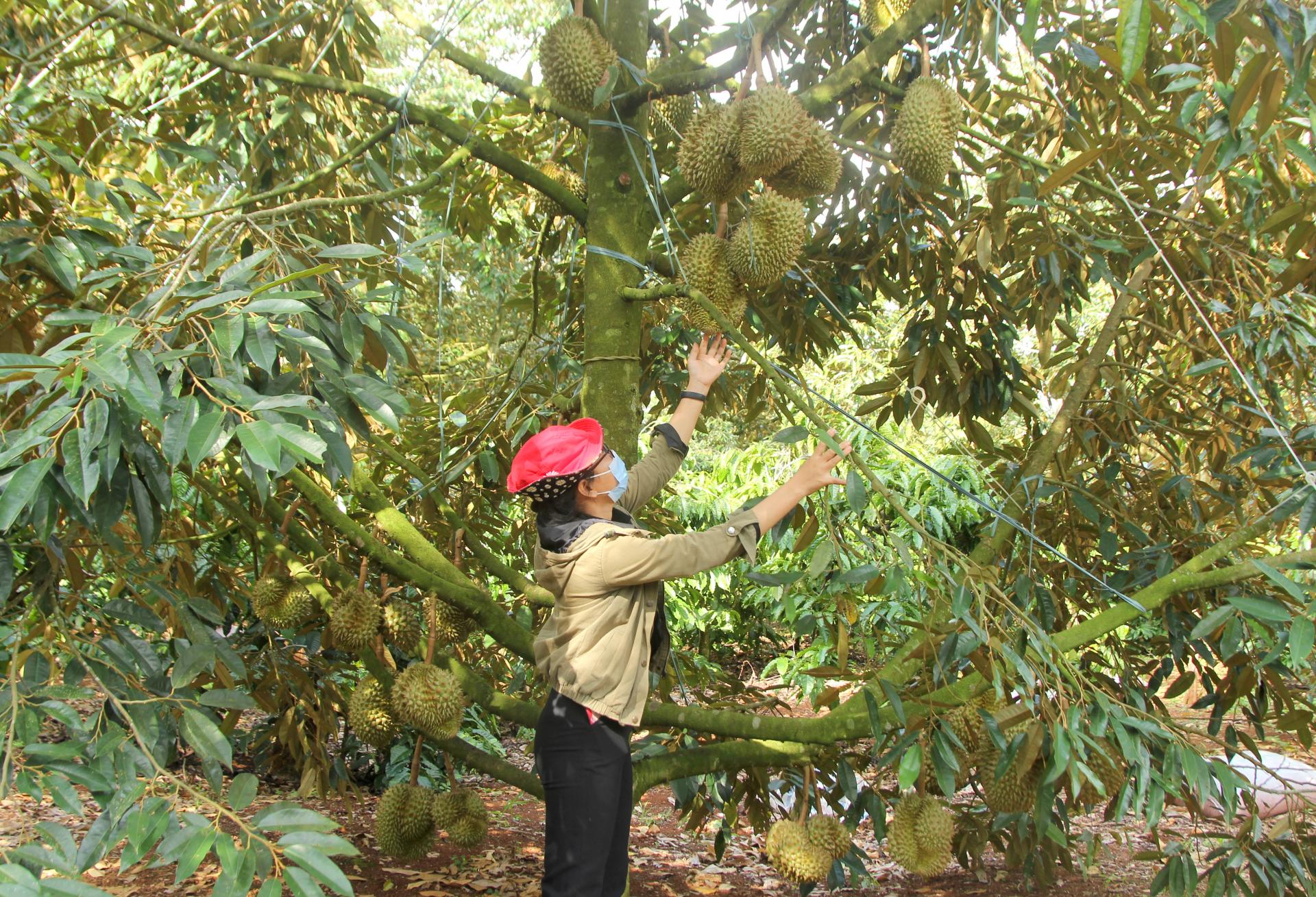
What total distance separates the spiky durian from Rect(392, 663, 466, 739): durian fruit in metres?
1.35

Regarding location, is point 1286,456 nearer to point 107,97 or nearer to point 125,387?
point 125,387

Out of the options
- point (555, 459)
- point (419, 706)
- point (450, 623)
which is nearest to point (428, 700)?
point (419, 706)

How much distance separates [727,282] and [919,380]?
1021 mm

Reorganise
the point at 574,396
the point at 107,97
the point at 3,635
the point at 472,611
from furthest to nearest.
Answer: the point at 574,396, the point at 472,611, the point at 107,97, the point at 3,635

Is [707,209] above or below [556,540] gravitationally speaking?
above

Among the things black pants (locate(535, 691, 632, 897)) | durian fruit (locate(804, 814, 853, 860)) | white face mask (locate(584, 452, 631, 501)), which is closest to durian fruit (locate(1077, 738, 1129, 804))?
durian fruit (locate(804, 814, 853, 860))

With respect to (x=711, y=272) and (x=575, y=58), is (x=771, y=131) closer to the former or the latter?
(x=711, y=272)

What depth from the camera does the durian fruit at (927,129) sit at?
2039mm

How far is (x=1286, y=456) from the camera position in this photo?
2076 millimetres

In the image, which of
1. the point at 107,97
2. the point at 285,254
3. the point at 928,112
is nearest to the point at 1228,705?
the point at 928,112

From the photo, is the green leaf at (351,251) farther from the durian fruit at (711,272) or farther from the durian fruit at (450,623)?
the durian fruit at (450,623)

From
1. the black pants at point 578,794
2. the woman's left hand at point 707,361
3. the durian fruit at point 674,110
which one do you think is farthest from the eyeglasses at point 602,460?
the durian fruit at point 674,110

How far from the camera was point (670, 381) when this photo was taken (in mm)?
3109

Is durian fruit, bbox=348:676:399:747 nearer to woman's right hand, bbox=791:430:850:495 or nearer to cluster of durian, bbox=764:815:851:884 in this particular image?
cluster of durian, bbox=764:815:851:884
